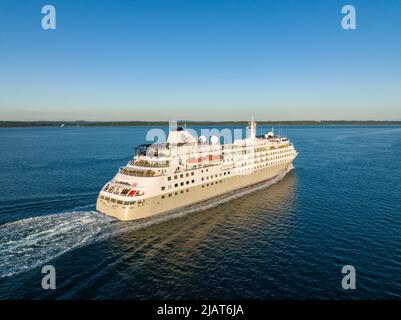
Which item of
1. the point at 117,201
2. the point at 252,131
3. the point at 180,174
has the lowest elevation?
the point at 117,201

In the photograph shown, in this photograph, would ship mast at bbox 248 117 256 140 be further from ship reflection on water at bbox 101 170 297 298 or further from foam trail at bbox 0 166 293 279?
foam trail at bbox 0 166 293 279

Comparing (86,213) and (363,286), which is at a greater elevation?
(86,213)

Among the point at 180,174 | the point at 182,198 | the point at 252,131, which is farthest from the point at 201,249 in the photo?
the point at 252,131

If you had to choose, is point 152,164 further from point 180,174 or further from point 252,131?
point 252,131

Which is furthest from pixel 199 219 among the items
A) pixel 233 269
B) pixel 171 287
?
pixel 171 287

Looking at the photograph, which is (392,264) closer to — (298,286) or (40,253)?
(298,286)

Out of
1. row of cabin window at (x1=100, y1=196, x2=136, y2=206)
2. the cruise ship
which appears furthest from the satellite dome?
row of cabin window at (x1=100, y1=196, x2=136, y2=206)
